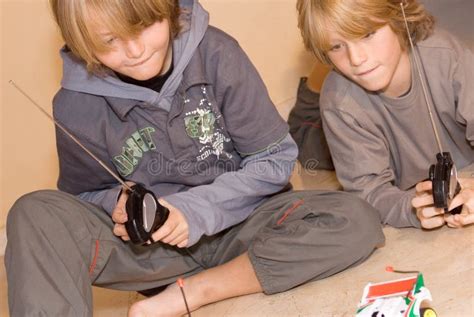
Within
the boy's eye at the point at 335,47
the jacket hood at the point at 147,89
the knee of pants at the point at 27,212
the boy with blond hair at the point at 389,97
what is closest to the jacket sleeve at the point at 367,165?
the boy with blond hair at the point at 389,97

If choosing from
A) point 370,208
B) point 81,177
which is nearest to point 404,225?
point 370,208

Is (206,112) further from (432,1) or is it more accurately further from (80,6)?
(432,1)

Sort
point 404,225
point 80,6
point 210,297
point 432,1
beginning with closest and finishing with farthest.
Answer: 1. point 80,6
2. point 210,297
3. point 404,225
4. point 432,1

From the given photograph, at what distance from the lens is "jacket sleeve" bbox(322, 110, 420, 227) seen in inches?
62.3

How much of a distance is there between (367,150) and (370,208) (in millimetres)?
141

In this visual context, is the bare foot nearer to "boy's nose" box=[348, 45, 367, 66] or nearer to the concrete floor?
the concrete floor

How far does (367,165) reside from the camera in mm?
1589

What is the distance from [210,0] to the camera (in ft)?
6.38

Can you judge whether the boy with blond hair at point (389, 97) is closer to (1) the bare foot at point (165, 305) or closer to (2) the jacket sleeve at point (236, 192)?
(2) the jacket sleeve at point (236, 192)

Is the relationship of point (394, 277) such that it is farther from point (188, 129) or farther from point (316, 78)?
point (316, 78)

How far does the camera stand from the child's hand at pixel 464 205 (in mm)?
1467

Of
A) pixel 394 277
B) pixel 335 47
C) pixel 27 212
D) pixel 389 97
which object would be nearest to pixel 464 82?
pixel 389 97

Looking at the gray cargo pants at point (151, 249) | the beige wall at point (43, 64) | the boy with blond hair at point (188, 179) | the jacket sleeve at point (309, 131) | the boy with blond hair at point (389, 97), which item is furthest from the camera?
the jacket sleeve at point (309, 131)

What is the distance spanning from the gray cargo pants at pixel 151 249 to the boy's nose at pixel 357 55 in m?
0.24
